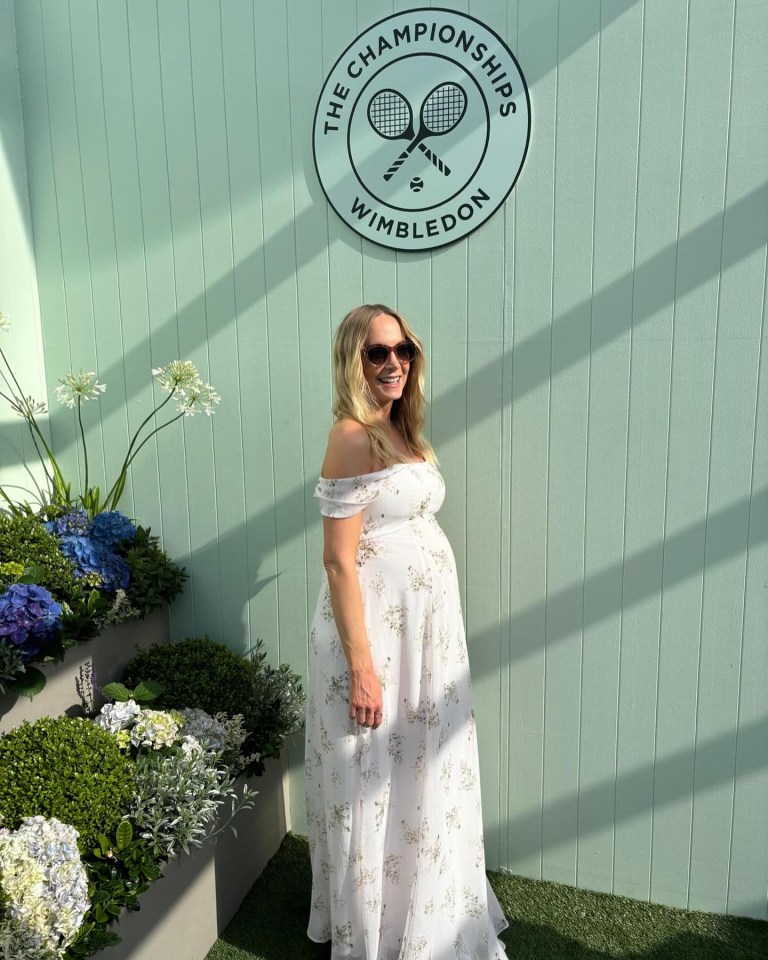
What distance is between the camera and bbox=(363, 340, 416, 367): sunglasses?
224cm

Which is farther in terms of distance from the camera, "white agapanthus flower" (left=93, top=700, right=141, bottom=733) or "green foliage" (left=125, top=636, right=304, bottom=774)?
"green foliage" (left=125, top=636, right=304, bottom=774)

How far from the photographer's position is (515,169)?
8.14ft

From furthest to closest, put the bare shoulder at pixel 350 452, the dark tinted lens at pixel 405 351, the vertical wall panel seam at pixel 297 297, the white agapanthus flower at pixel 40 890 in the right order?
1. the vertical wall panel seam at pixel 297 297
2. the dark tinted lens at pixel 405 351
3. the bare shoulder at pixel 350 452
4. the white agapanthus flower at pixel 40 890

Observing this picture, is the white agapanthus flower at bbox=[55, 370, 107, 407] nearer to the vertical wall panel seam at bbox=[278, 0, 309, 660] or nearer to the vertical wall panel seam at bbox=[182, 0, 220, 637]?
the vertical wall panel seam at bbox=[182, 0, 220, 637]

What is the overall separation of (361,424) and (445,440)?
1.89ft

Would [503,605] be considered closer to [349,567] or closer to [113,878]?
[349,567]

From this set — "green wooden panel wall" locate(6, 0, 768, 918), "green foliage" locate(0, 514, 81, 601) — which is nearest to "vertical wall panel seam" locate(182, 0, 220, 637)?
"green wooden panel wall" locate(6, 0, 768, 918)

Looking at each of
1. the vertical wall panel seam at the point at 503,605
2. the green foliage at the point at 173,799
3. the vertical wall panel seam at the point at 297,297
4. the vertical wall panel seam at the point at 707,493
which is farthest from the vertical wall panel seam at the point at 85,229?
the vertical wall panel seam at the point at 707,493

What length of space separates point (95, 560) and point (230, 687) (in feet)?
2.17

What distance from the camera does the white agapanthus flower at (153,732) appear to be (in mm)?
2393

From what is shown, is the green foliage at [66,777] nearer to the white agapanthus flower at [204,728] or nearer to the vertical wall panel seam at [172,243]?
the white agapanthus flower at [204,728]

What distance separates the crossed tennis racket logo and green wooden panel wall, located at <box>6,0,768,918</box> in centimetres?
24

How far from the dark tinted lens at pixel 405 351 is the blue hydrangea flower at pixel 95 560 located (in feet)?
4.31

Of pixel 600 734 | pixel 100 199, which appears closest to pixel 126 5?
pixel 100 199
